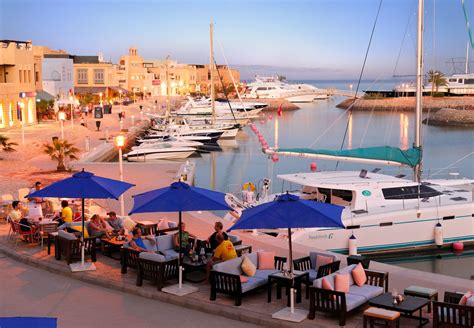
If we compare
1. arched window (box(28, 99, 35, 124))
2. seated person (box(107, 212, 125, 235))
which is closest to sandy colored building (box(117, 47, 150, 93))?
arched window (box(28, 99, 35, 124))

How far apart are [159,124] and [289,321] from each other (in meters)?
55.4

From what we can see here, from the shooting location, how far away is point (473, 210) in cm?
1914

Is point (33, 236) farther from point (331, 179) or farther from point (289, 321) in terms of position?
point (331, 179)

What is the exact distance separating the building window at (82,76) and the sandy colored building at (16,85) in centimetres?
5065

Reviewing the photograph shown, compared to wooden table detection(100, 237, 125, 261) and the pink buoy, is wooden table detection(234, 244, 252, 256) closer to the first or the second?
wooden table detection(100, 237, 125, 261)

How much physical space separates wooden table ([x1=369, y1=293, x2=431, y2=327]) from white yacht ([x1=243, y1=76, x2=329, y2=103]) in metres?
134

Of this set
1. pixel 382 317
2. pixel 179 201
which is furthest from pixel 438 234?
pixel 382 317

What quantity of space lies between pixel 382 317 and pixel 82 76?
4281 inches

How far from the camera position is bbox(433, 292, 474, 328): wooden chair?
864 cm

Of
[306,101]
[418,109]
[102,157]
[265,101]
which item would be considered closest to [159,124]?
[102,157]

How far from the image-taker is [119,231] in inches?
563

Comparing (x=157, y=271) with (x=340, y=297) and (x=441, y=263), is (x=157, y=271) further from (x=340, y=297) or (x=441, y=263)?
(x=441, y=263)

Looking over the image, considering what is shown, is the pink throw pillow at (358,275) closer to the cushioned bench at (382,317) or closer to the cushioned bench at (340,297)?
the cushioned bench at (340,297)

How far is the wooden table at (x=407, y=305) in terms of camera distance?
30.4 feet
